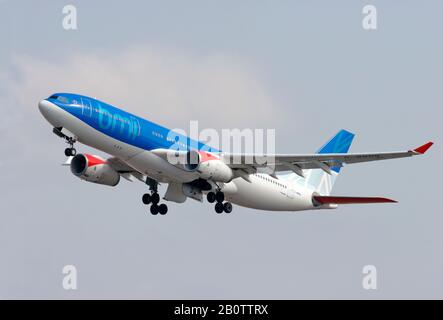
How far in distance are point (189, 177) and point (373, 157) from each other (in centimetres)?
1009

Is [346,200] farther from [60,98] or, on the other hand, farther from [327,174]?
[60,98]

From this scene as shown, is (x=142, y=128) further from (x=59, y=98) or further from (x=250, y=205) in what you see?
(x=250, y=205)

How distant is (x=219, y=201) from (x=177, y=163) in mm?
4336

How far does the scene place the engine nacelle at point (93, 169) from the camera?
54.1 metres

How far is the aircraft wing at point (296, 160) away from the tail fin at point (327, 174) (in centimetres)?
901

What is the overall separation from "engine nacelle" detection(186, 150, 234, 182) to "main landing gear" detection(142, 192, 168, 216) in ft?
20.2

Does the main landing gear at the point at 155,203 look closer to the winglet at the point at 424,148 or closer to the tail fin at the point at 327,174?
the tail fin at the point at 327,174

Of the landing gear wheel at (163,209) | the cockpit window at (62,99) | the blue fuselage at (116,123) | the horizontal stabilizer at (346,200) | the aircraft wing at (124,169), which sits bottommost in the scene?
the landing gear wheel at (163,209)

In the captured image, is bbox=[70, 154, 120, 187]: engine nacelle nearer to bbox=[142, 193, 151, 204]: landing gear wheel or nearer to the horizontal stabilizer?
bbox=[142, 193, 151, 204]: landing gear wheel

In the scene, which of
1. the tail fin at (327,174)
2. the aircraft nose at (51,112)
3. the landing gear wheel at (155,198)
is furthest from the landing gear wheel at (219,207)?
the aircraft nose at (51,112)

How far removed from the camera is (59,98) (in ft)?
158

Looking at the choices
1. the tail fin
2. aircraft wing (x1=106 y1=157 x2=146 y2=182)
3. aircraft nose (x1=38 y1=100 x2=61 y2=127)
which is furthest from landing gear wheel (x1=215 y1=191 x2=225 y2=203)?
aircraft nose (x1=38 y1=100 x2=61 y2=127)

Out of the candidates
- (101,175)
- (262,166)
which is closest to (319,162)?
(262,166)

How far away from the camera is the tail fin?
63.9 metres
